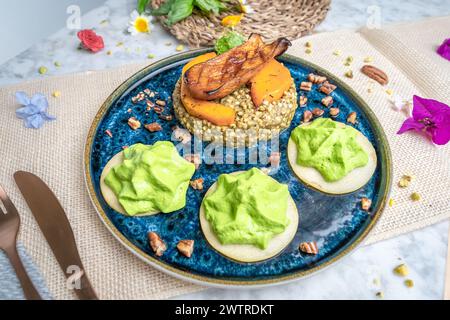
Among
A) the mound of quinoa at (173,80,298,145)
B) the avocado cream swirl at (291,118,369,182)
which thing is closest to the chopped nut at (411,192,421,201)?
the avocado cream swirl at (291,118,369,182)

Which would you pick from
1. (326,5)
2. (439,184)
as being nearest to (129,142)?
(439,184)

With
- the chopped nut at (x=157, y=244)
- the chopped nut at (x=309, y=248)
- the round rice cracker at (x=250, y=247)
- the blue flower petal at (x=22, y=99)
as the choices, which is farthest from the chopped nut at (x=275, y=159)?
the blue flower petal at (x=22, y=99)

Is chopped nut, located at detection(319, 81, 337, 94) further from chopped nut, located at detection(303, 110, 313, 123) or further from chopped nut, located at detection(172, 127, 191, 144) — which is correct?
chopped nut, located at detection(172, 127, 191, 144)

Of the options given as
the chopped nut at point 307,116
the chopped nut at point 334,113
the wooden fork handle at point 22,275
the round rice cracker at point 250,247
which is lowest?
the wooden fork handle at point 22,275

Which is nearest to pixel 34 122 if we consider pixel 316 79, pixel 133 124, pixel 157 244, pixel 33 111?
pixel 33 111

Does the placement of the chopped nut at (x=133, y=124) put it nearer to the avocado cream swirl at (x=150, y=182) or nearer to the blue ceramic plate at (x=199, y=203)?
the blue ceramic plate at (x=199, y=203)

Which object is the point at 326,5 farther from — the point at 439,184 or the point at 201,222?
the point at 201,222
